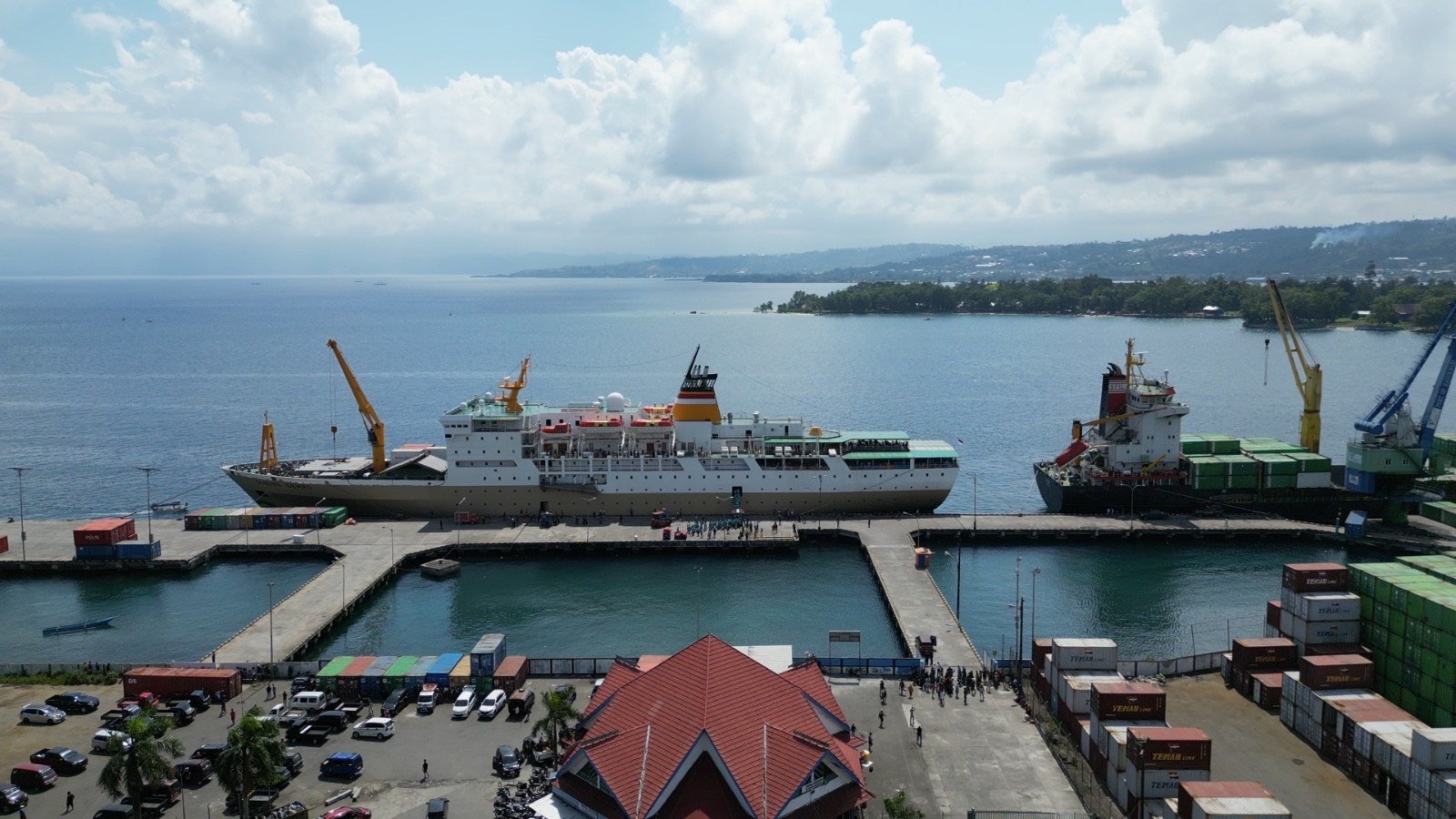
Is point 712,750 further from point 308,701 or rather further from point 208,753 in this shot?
point 308,701

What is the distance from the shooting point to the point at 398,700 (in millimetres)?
28891

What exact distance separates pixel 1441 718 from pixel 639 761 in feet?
67.0

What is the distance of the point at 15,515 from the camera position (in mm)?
57188

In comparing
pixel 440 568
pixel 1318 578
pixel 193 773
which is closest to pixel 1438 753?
pixel 1318 578

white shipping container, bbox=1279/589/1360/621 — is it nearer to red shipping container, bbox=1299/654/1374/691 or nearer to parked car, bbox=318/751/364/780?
red shipping container, bbox=1299/654/1374/691

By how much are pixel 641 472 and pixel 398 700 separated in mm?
24468

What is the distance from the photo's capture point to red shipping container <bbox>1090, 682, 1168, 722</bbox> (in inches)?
1000

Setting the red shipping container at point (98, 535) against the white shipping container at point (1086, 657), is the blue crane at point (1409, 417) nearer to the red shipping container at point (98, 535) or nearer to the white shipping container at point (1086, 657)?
the white shipping container at point (1086, 657)

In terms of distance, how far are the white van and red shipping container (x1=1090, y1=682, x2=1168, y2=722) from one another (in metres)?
21.2

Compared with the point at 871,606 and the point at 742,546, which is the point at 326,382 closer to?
the point at 742,546

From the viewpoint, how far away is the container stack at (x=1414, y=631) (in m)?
25.6

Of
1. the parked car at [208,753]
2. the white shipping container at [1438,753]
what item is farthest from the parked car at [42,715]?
the white shipping container at [1438,753]

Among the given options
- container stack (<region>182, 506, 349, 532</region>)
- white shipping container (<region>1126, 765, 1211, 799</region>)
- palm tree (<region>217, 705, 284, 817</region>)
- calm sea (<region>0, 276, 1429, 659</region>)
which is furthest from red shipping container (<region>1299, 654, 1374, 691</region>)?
container stack (<region>182, 506, 349, 532</region>)

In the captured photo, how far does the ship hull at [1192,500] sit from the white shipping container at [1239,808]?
109ft
